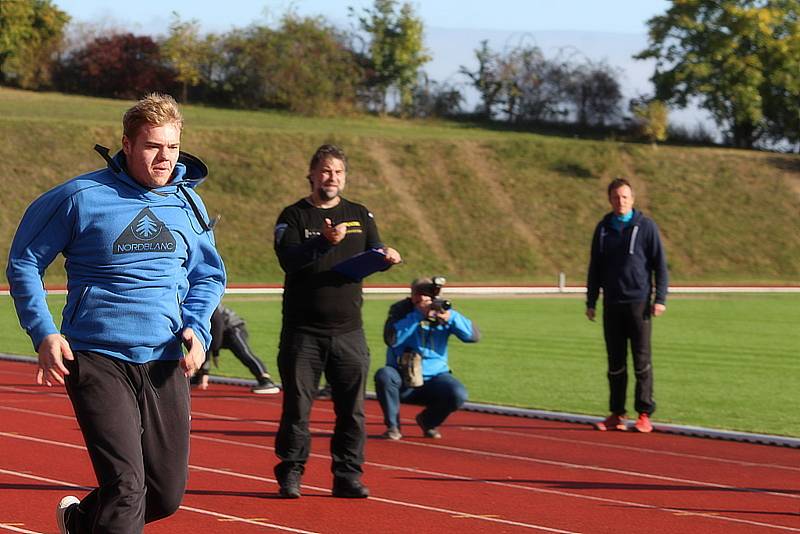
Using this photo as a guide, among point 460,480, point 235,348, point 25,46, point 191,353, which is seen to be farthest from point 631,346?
point 25,46

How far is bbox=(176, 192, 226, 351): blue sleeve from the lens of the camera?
5562 mm

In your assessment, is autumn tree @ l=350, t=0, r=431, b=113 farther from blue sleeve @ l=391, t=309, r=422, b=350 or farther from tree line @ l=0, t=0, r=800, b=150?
blue sleeve @ l=391, t=309, r=422, b=350

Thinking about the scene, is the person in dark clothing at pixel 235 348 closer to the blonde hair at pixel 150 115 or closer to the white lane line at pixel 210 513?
the white lane line at pixel 210 513

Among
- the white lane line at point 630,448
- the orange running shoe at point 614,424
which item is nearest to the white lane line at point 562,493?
the white lane line at point 630,448

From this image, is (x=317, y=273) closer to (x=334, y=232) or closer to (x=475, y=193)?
(x=334, y=232)

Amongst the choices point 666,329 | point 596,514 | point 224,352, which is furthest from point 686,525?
point 666,329

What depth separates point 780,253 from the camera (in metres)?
54.2

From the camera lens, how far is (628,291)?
464 inches

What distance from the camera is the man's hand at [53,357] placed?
503 centimetres

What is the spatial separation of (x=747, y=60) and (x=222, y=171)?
95.3ft

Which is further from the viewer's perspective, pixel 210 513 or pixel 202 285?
pixel 210 513

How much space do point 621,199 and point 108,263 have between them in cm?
704

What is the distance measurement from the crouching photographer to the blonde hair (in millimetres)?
5553

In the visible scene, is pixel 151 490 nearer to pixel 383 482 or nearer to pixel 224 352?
pixel 383 482
